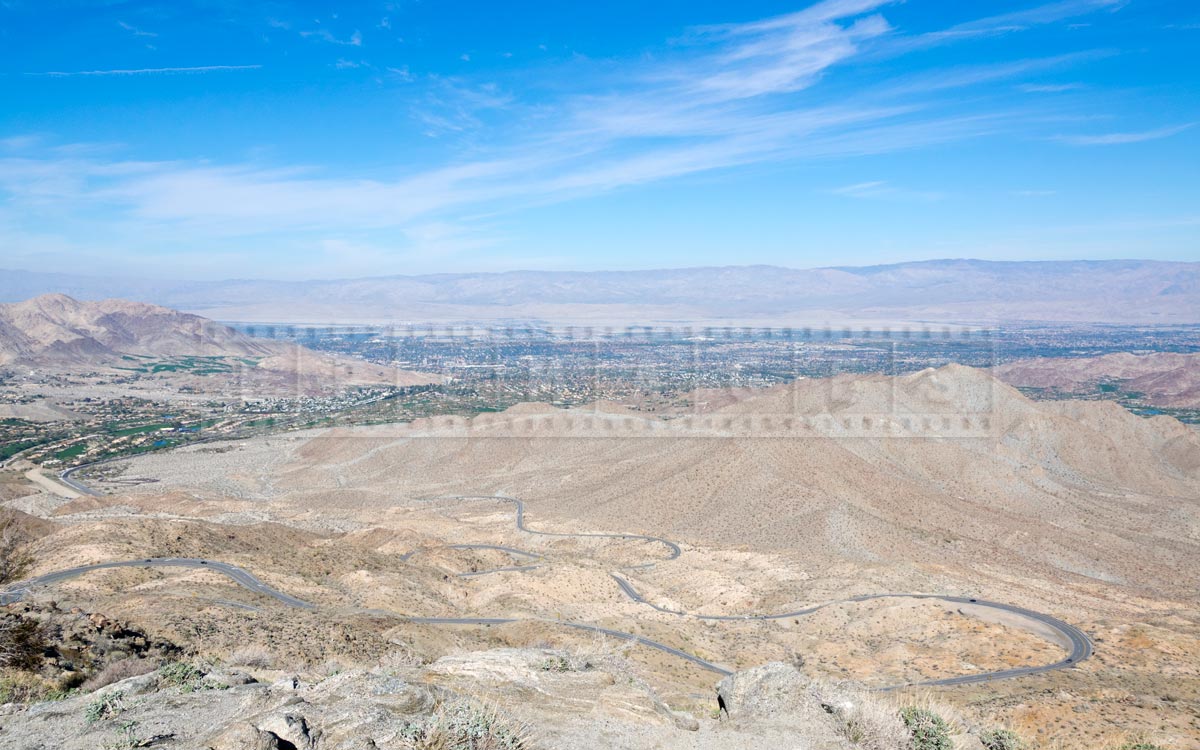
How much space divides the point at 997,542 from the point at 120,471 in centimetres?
7716

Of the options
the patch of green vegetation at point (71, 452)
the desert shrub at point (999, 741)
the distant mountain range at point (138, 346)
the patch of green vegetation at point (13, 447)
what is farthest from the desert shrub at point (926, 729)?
the distant mountain range at point (138, 346)

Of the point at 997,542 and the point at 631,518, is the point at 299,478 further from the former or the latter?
the point at 997,542

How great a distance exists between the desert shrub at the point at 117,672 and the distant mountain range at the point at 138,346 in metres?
131

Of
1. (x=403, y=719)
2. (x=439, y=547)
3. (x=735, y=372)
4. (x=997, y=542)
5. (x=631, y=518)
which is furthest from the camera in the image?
(x=735, y=372)

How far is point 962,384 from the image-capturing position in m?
76.8

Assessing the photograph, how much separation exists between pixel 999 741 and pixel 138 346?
677 feet

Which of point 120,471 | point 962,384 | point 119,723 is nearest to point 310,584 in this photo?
point 119,723

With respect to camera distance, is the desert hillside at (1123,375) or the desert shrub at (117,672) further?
the desert hillside at (1123,375)

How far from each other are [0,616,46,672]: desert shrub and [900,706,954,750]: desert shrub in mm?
15334

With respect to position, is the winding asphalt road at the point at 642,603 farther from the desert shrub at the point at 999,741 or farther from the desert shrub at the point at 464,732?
the desert shrub at the point at 464,732

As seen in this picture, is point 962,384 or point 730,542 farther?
point 962,384

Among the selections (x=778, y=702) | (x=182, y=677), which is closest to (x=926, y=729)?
(x=778, y=702)

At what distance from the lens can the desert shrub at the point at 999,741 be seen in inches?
490

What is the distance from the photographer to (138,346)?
182125 mm
